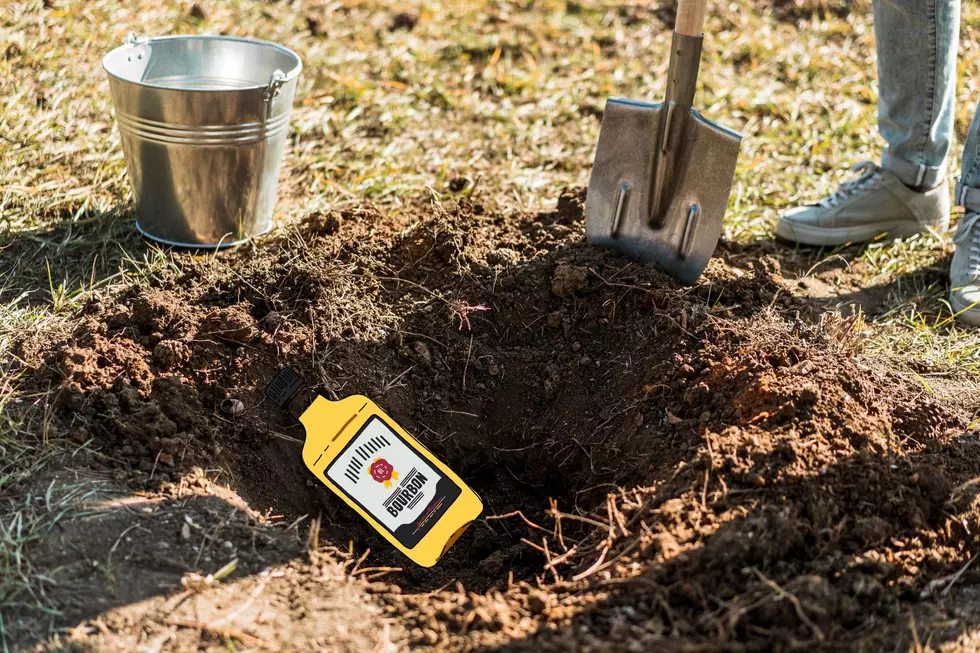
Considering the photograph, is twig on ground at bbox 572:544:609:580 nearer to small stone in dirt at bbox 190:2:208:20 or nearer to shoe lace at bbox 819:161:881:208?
shoe lace at bbox 819:161:881:208

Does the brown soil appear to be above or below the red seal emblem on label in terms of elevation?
above

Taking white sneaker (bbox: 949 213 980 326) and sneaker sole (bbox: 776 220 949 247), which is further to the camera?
sneaker sole (bbox: 776 220 949 247)

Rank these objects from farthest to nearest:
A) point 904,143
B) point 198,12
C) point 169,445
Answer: point 198,12
point 904,143
point 169,445

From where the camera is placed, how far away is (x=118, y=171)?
12.1 ft

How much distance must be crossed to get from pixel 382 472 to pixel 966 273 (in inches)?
86.0

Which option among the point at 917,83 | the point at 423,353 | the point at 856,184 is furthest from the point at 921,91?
the point at 423,353

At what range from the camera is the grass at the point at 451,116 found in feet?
10.6

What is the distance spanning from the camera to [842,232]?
3.61 meters

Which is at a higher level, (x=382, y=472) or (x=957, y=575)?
(x=957, y=575)

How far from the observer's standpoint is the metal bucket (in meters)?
2.98

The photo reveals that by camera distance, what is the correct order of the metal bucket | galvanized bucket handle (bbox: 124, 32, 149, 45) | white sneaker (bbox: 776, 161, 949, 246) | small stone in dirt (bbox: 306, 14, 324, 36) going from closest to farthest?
1. the metal bucket
2. galvanized bucket handle (bbox: 124, 32, 149, 45)
3. white sneaker (bbox: 776, 161, 949, 246)
4. small stone in dirt (bbox: 306, 14, 324, 36)

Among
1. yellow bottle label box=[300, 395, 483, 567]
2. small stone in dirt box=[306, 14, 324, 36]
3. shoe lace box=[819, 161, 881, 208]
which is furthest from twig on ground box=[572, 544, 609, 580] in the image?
small stone in dirt box=[306, 14, 324, 36]

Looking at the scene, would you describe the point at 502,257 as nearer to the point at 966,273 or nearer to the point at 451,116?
the point at 451,116

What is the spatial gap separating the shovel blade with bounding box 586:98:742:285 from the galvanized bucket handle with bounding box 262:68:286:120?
40.8 inches
